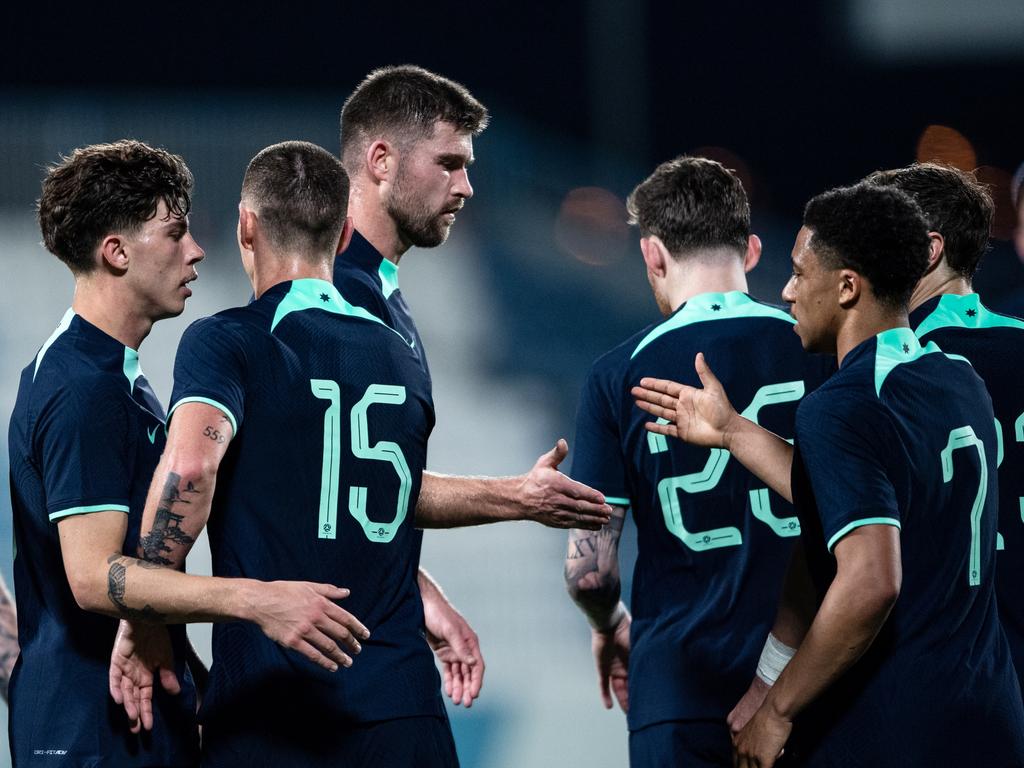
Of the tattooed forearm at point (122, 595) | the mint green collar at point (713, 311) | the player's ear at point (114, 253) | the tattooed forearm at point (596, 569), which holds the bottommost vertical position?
the tattooed forearm at point (596, 569)

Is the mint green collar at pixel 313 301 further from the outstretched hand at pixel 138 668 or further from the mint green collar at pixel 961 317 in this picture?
the mint green collar at pixel 961 317

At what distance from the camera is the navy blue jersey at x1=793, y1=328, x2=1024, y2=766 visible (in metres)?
2.95

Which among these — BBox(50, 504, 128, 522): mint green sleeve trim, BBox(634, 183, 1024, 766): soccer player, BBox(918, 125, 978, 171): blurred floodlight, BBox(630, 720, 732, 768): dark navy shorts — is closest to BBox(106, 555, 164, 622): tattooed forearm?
BBox(50, 504, 128, 522): mint green sleeve trim

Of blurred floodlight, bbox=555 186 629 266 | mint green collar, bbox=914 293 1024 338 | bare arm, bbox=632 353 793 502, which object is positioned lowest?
bare arm, bbox=632 353 793 502

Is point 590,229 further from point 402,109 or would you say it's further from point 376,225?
point 376,225

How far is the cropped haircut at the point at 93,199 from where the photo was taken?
3.44 metres

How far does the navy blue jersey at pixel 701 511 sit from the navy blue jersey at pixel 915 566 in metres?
0.80

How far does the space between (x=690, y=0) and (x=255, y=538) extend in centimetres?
1606

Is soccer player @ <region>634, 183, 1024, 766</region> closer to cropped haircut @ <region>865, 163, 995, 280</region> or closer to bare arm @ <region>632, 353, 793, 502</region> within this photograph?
bare arm @ <region>632, 353, 793, 502</region>

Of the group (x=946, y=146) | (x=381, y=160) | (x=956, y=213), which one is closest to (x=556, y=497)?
(x=956, y=213)

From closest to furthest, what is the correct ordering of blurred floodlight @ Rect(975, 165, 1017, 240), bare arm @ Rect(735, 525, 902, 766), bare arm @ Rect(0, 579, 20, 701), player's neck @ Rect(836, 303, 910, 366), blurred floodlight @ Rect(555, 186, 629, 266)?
1. bare arm @ Rect(735, 525, 902, 766)
2. player's neck @ Rect(836, 303, 910, 366)
3. bare arm @ Rect(0, 579, 20, 701)
4. blurred floodlight @ Rect(555, 186, 629, 266)
5. blurred floodlight @ Rect(975, 165, 1017, 240)

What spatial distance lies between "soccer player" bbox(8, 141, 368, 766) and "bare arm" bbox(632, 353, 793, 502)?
1.04 metres

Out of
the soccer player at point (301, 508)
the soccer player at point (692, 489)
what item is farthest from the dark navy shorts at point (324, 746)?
the soccer player at point (692, 489)

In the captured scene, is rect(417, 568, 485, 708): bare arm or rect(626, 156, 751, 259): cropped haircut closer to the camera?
rect(417, 568, 485, 708): bare arm
